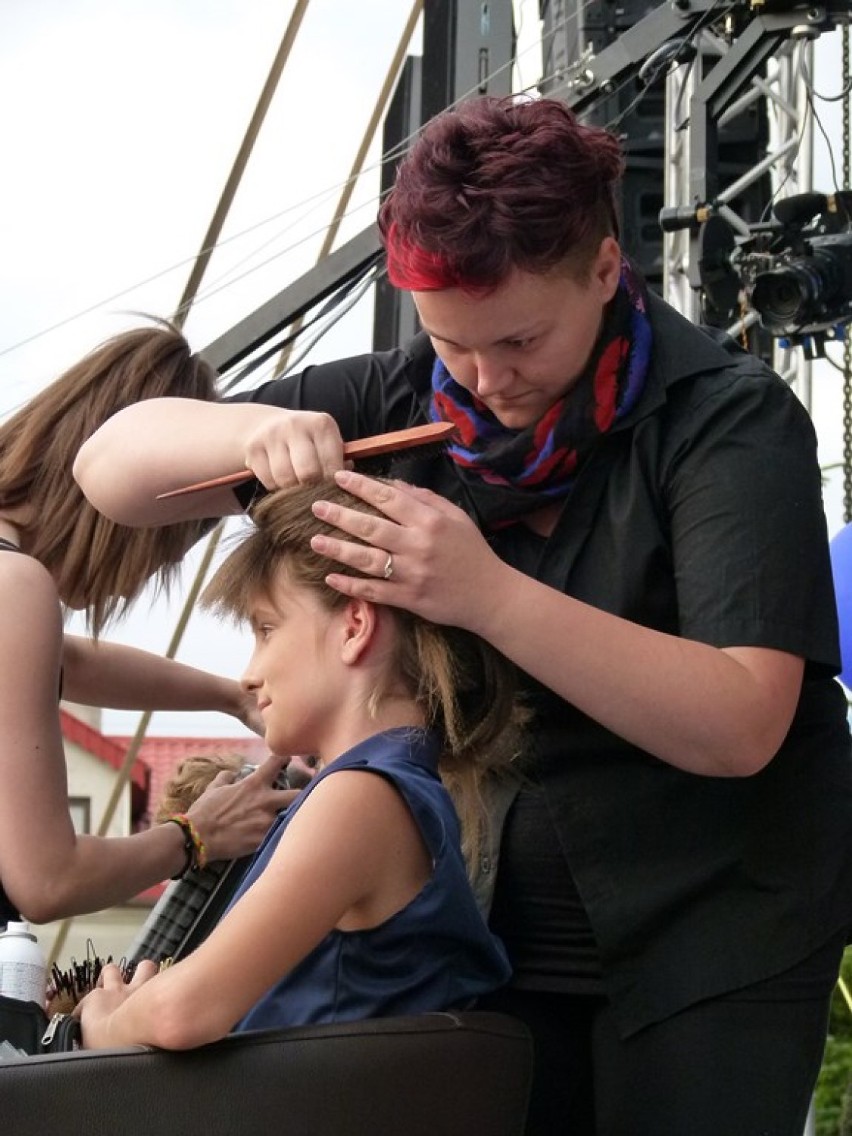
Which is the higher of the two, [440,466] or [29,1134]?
[440,466]

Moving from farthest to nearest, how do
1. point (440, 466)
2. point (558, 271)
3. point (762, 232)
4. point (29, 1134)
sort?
point (762, 232)
point (440, 466)
point (558, 271)
point (29, 1134)

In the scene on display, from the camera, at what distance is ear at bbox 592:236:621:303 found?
1456mm

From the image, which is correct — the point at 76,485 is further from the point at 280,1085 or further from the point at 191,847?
the point at 280,1085

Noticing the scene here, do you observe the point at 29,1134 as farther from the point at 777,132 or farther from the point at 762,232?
the point at 777,132

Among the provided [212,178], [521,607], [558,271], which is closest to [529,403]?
[558,271]

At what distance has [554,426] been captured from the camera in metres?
1.46

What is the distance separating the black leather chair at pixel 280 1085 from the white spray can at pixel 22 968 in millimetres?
372

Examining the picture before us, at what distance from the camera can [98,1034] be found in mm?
1297

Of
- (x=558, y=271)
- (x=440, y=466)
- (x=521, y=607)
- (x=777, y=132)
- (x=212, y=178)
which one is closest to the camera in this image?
(x=521, y=607)

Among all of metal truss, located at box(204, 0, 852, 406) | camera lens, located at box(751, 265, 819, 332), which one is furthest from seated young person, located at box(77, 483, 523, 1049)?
metal truss, located at box(204, 0, 852, 406)

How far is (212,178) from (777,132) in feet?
5.60

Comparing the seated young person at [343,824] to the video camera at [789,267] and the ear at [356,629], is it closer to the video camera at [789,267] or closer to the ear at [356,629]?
the ear at [356,629]

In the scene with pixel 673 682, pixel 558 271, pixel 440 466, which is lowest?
pixel 673 682

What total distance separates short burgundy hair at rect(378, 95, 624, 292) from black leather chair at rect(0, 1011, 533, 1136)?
611mm
